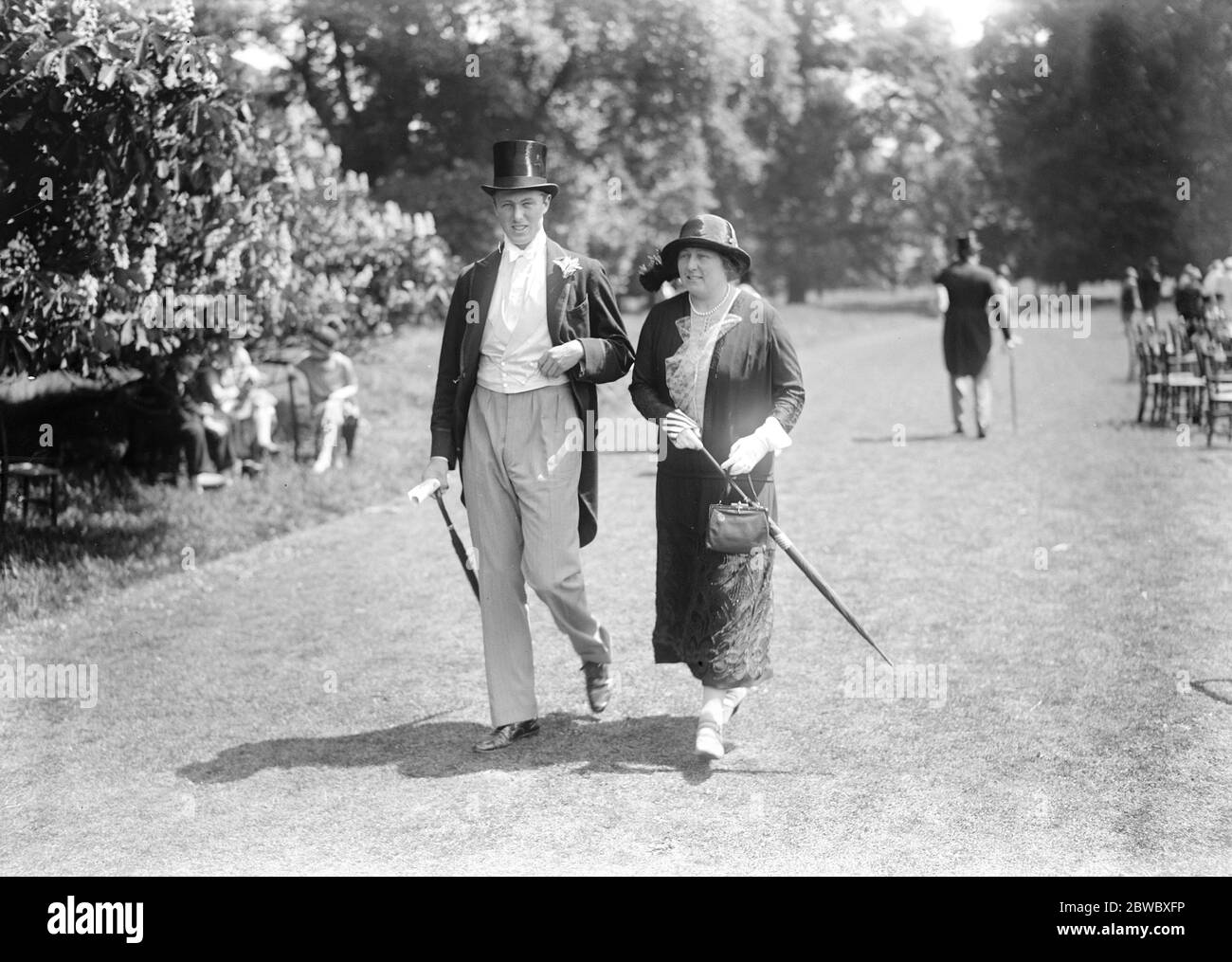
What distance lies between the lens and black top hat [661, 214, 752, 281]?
18.1 feet

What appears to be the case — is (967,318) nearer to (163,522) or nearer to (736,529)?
(163,522)

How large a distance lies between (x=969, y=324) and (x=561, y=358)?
10.7 metres

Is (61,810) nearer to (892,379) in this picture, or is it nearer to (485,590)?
(485,590)

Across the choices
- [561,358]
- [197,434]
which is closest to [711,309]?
[561,358]

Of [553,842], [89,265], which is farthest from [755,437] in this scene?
[89,265]

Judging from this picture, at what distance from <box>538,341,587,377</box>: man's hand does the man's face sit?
490 mm

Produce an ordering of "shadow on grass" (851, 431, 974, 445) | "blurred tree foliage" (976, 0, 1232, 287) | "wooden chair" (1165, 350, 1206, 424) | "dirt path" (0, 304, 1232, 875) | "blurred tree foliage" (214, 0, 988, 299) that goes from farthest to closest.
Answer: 1. "blurred tree foliage" (214, 0, 988, 299)
2. "blurred tree foliage" (976, 0, 1232, 287)
3. "wooden chair" (1165, 350, 1206, 424)
4. "shadow on grass" (851, 431, 974, 445)
5. "dirt path" (0, 304, 1232, 875)

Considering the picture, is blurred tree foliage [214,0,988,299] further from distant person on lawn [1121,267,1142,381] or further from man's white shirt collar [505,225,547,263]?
man's white shirt collar [505,225,547,263]

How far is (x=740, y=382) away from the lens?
5660mm

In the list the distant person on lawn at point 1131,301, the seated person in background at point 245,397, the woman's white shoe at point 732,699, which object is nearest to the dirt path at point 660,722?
the woman's white shoe at point 732,699

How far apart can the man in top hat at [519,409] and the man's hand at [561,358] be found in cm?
6

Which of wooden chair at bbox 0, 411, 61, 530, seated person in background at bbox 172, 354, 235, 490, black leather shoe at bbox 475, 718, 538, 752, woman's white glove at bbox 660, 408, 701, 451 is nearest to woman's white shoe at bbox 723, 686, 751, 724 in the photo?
black leather shoe at bbox 475, 718, 538, 752

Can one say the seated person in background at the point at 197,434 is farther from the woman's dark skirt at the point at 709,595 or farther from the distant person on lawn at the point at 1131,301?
the distant person on lawn at the point at 1131,301

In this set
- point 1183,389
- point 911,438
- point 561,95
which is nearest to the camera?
point 911,438
